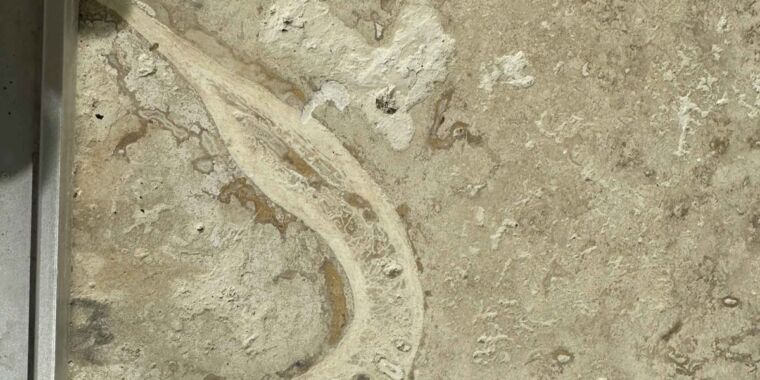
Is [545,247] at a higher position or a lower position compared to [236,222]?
lower

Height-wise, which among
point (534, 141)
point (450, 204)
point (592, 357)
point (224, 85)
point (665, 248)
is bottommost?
point (592, 357)

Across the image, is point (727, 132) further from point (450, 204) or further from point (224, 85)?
point (224, 85)

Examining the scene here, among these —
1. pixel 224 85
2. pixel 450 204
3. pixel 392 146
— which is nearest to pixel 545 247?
pixel 450 204

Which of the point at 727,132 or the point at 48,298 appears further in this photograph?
the point at 727,132
